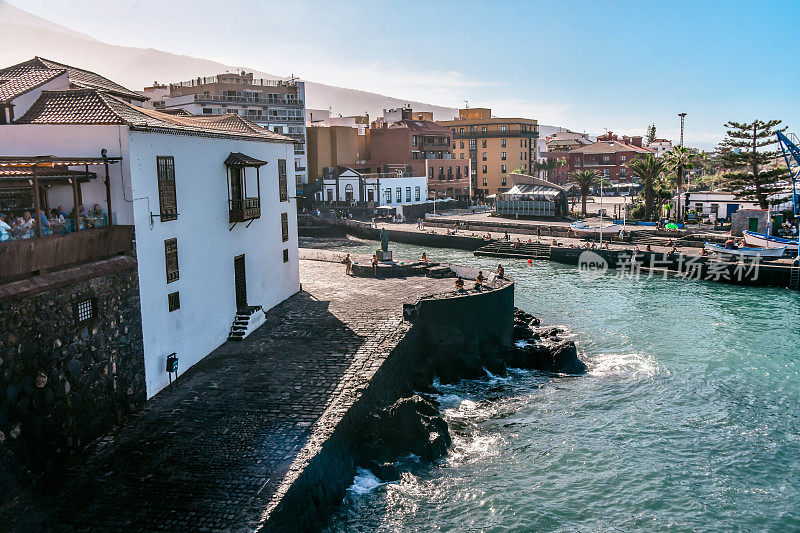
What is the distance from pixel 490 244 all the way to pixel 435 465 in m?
41.4

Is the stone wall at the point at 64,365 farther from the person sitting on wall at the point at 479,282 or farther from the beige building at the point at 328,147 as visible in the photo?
the beige building at the point at 328,147

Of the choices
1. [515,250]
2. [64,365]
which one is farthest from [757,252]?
[64,365]

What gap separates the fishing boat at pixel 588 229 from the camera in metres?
59.2

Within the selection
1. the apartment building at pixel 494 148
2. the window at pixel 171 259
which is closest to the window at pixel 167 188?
the window at pixel 171 259

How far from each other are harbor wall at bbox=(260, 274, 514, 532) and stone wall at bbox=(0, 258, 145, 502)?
5299 millimetres

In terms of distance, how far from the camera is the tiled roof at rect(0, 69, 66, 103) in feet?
63.5

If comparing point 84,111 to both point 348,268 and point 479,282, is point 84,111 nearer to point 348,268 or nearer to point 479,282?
point 479,282

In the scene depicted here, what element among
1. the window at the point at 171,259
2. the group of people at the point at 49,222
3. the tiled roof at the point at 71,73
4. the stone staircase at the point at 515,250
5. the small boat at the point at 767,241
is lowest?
the stone staircase at the point at 515,250

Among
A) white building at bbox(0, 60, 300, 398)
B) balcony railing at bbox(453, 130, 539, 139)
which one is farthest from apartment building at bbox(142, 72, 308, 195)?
white building at bbox(0, 60, 300, 398)

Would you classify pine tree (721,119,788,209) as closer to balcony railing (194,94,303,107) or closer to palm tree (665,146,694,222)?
palm tree (665,146,694,222)

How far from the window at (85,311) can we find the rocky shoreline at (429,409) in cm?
776

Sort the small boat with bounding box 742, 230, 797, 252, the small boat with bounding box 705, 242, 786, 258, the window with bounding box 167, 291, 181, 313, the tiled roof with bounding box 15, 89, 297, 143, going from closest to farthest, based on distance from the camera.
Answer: the tiled roof with bounding box 15, 89, 297, 143
the window with bounding box 167, 291, 181, 313
the small boat with bounding box 705, 242, 786, 258
the small boat with bounding box 742, 230, 797, 252

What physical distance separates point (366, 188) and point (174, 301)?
5923 cm

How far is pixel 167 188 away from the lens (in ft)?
66.5
